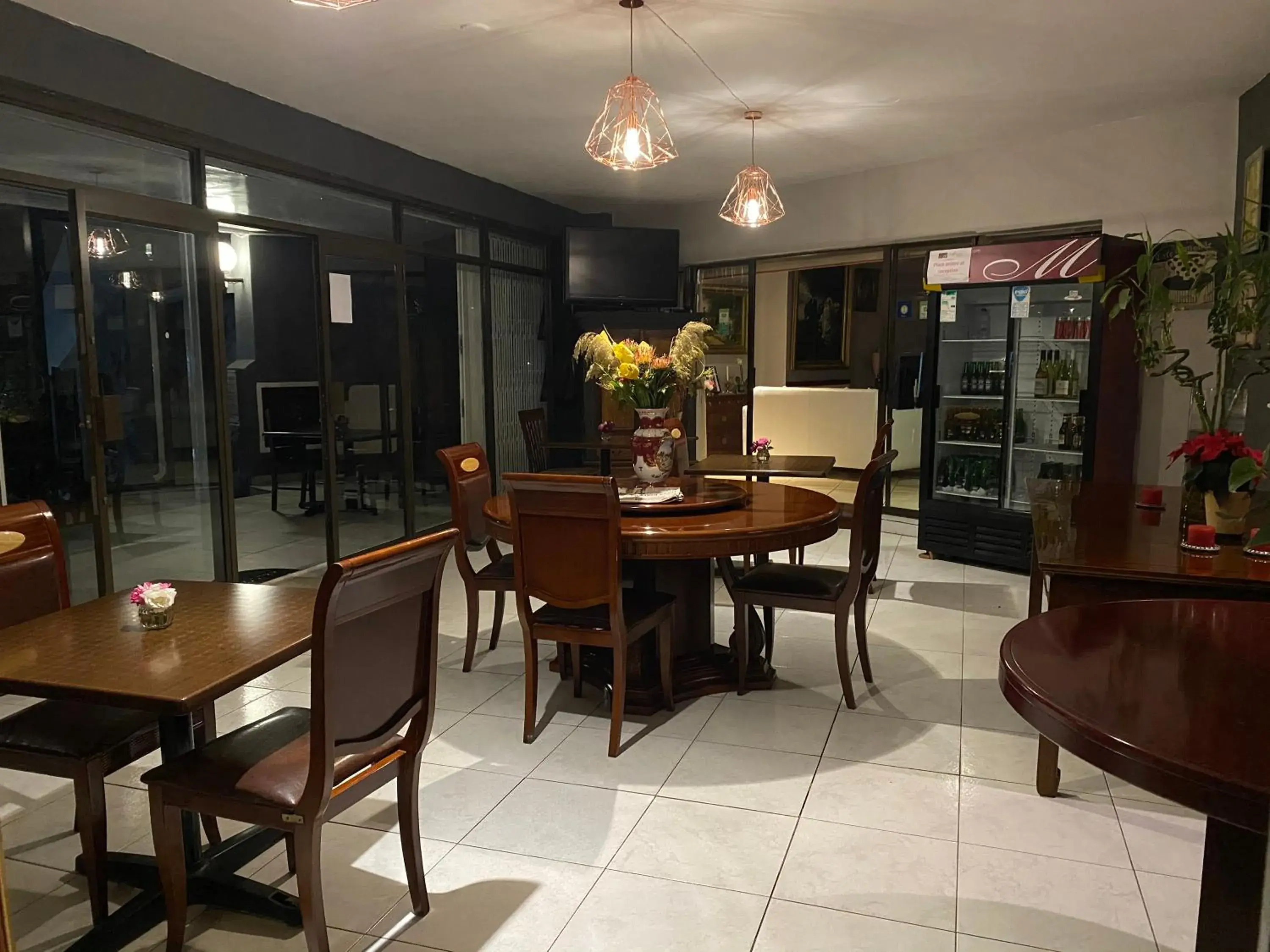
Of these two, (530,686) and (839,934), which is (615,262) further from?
(839,934)

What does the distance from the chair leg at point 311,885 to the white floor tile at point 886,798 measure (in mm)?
1431

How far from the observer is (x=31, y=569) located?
2371mm

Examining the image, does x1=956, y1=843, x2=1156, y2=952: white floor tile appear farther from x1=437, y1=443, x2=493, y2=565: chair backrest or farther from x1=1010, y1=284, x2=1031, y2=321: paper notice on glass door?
x1=1010, y1=284, x2=1031, y2=321: paper notice on glass door

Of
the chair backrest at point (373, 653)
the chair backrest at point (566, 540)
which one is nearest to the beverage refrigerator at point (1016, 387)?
the chair backrest at point (566, 540)

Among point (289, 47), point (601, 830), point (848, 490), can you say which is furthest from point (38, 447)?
point (848, 490)

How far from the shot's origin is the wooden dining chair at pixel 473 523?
3.76m

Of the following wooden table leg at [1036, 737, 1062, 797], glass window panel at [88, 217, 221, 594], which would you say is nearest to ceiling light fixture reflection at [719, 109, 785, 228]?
glass window panel at [88, 217, 221, 594]

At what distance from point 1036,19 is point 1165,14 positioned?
1.76 feet

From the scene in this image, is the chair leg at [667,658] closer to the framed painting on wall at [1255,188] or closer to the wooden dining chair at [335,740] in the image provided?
the wooden dining chair at [335,740]

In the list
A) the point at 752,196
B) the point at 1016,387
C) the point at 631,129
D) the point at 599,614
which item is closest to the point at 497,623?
the point at 599,614

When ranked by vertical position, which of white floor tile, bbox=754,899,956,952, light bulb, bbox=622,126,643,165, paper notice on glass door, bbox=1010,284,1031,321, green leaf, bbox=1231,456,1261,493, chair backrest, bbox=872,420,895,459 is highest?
light bulb, bbox=622,126,643,165

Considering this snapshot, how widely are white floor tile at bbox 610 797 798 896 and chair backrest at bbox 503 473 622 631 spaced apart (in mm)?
636

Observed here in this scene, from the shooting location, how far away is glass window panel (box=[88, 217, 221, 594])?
427cm

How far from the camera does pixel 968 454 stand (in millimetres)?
5934
